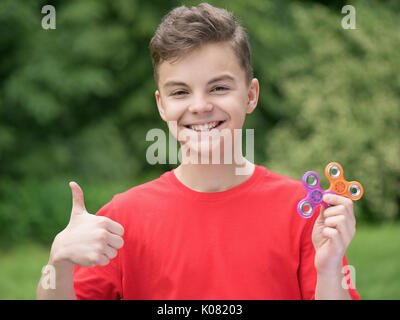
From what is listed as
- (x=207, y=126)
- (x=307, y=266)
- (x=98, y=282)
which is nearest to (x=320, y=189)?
(x=307, y=266)

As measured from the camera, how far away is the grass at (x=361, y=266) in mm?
4844

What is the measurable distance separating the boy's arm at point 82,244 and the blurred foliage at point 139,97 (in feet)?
19.0

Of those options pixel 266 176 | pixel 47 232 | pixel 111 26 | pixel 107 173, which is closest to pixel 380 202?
pixel 107 173

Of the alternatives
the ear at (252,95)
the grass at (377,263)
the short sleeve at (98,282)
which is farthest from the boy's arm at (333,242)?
the grass at (377,263)

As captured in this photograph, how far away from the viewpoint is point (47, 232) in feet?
22.8

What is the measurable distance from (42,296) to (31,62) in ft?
24.9

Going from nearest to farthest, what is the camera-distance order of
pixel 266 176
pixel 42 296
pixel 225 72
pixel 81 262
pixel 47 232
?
1. pixel 81 262
2. pixel 42 296
3. pixel 225 72
4. pixel 266 176
5. pixel 47 232

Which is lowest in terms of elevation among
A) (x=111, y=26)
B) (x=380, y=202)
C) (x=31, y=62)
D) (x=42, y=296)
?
(x=42, y=296)

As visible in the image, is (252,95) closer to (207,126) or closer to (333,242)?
(207,126)

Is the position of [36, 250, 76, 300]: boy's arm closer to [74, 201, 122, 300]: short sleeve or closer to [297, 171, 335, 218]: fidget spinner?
[74, 201, 122, 300]: short sleeve

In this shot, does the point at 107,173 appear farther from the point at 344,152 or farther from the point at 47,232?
the point at 344,152

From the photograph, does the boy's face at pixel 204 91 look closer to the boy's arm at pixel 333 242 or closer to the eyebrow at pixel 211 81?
the eyebrow at pixel 211 81

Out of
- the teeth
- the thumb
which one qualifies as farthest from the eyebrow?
the thumb

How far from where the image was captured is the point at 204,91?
1.77 m
